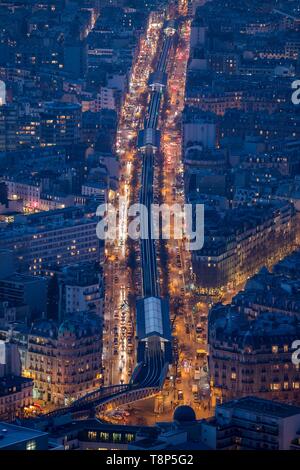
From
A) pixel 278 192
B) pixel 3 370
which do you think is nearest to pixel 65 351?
pixel 3 370

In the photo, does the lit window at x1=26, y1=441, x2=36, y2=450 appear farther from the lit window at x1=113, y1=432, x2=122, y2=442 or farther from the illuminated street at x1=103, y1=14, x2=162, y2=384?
the illuminated street at x1=103, y1=14, x2=162, y2=384

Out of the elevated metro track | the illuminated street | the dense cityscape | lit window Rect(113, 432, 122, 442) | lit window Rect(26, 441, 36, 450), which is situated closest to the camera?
lit window Rect(26, 441, 36, 450)

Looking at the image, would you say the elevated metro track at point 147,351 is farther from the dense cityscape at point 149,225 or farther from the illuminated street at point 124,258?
the illuminated street at point 124,258

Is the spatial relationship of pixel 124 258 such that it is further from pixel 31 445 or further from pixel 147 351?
pixel 31 445

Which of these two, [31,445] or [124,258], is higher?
[124,258]

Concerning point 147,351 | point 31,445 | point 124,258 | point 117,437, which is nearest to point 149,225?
point 124,258

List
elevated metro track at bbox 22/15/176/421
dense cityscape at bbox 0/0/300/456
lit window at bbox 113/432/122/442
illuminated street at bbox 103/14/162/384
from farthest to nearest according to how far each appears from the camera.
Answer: illuminated street at bbox 103/14/162/384 → dense cityscape at bbox 0/0/300/456 → elevated metro track at bbox 22/15/176/421 → lit window at bbox 113/432/122/442

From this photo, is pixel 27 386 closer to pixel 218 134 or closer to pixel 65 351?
pixel 65 351

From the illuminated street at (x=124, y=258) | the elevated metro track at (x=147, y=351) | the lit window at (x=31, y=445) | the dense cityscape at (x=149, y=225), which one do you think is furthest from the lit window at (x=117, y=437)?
the illuminated street at (x=124, y=258)

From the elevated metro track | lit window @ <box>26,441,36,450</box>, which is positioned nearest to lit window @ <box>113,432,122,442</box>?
the elevated metro track
